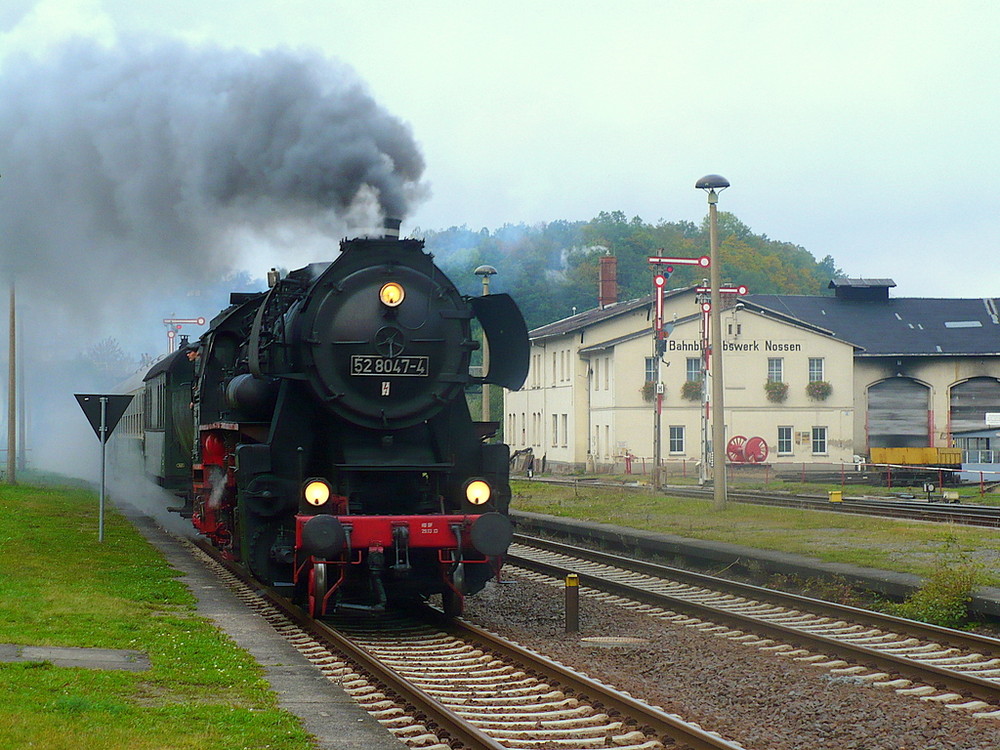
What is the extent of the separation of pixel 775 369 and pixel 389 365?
135 ft

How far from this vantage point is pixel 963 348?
53344mm

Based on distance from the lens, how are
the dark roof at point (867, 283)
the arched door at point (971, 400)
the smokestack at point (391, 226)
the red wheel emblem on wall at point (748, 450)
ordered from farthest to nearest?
the dark roof at point (867, 283) < the arched door at point (971, 400) < the red wheel emblem on wall at point (748, 450) < the smokestack at point (391, 226)

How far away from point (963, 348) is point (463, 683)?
48928mm

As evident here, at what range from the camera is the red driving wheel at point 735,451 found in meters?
48.3

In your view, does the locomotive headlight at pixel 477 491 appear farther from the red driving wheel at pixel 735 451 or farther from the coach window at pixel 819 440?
the coach window at pixel 819 440

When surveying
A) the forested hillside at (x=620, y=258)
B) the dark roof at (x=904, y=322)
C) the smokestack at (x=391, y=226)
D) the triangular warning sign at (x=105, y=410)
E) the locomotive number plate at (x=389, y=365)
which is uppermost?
Answer: the forested hillside at (x=620, y=258)

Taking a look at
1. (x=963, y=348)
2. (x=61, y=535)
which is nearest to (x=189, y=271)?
(x=61, y=535)

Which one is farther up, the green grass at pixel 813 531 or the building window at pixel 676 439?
the building window at pixel 676 439

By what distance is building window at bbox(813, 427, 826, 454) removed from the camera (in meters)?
50.8

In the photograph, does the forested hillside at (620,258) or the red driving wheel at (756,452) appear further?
the forested hillside at (620,258)

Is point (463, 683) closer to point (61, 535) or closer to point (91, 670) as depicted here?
point (91, 670)

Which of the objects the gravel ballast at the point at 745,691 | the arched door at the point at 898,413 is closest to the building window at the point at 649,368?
the arched door at the point at 898,413

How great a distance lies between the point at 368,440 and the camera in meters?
12.0

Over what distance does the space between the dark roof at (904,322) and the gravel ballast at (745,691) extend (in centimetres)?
4187
